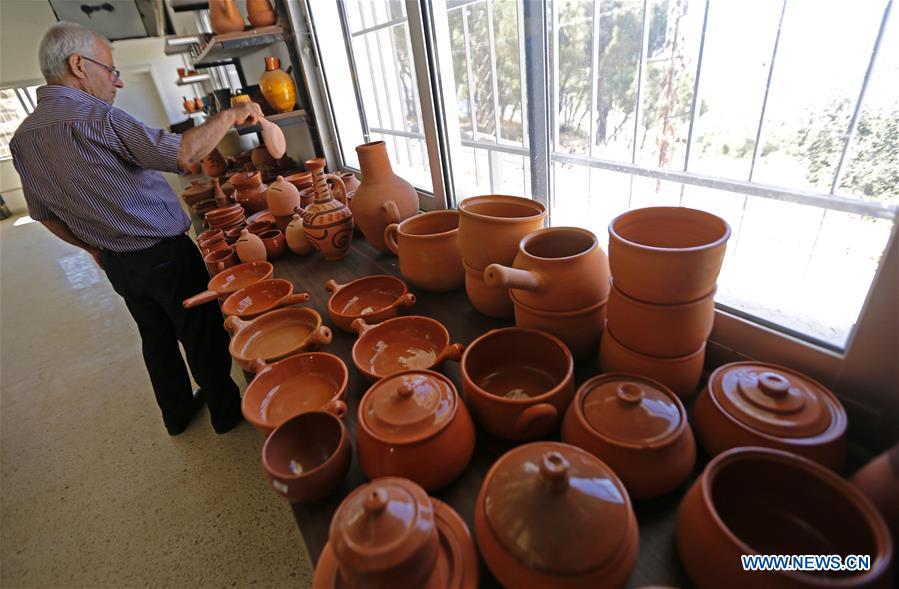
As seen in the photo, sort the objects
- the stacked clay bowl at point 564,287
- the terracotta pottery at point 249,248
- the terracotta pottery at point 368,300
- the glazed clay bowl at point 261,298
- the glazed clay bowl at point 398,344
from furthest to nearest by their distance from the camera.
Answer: the terracotta pottery at point 249,248 < the glazed clay bowl at point 261,298 < the terracotta pottery at point 368,300 < the glazed clay bowl at point 398,344 < the stacked clay bowl at point 564,287

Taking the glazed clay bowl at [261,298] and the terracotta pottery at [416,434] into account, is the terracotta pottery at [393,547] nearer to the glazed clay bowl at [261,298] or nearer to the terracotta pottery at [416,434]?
the terracotta pottery at [416,434]

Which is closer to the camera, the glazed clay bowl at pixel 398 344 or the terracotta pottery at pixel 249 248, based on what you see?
the glazed clay bowl at pixel 398 344

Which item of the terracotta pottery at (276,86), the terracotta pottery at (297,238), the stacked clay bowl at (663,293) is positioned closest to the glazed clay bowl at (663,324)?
the stacked clay bowl at (663,293)

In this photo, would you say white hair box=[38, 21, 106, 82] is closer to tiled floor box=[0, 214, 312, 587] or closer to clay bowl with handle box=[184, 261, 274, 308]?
clay bowl with handle box=[184, 261, 274, 308]

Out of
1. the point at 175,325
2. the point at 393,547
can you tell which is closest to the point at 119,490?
the point at 175,325

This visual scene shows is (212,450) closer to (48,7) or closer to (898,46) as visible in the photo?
(898,46)

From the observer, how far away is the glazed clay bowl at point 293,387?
30.8 inches

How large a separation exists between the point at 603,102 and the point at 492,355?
1.33 meters

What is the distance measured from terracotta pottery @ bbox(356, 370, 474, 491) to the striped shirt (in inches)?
42.7

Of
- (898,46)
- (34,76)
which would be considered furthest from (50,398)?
(34,76)

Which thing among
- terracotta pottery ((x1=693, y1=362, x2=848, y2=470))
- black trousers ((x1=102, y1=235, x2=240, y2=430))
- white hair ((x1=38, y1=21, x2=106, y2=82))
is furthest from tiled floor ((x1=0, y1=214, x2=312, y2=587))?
white hair ((x1=38, y1=21, x2=106, y2=82))

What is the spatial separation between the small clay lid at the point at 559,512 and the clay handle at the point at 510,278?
0.29 metres

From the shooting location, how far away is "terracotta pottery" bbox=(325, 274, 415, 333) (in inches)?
38.9

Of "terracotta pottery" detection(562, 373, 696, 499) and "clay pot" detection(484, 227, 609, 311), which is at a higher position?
"clay pot" detection(484, 227, 609, 311)
